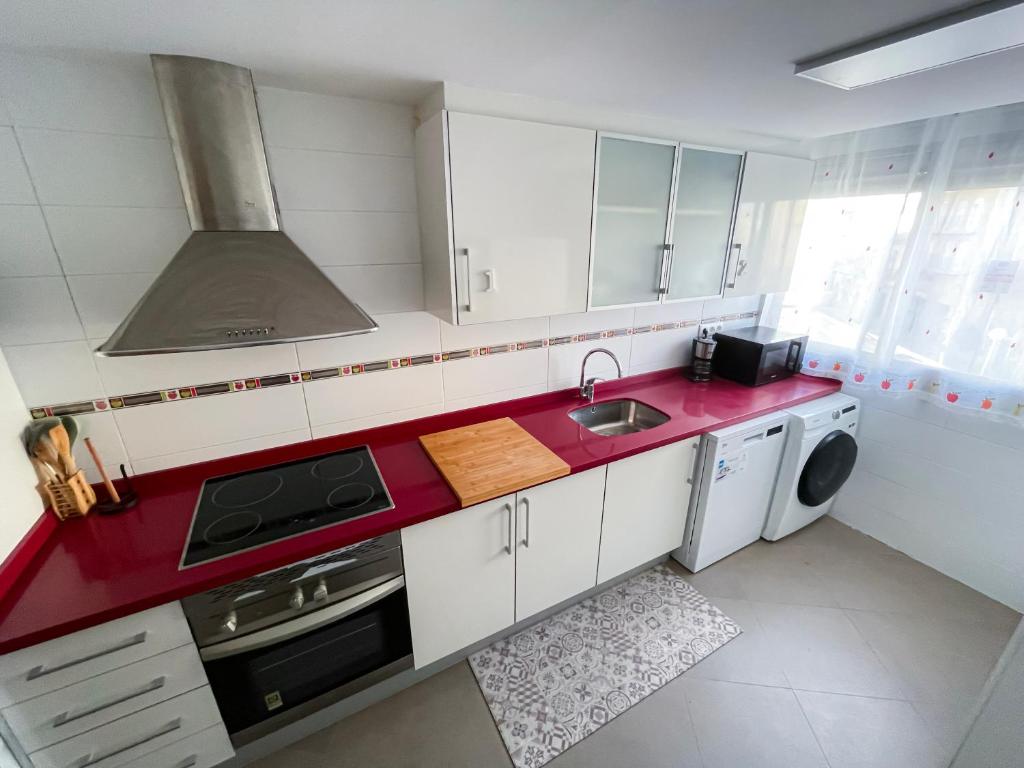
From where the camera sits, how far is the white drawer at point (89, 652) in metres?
0.95

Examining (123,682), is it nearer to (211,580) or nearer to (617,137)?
(211,580)

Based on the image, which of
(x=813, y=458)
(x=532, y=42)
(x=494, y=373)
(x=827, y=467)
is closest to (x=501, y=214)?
(x=532, y=42)

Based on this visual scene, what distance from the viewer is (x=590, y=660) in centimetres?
170

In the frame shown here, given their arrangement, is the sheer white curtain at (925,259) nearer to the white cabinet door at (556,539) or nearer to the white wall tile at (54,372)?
the white cabinet door at (556,539)

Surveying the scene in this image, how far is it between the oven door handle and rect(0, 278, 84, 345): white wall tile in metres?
1.02

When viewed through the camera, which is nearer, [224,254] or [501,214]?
[224,254]

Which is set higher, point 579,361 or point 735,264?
point 735,264

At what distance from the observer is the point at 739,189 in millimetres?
1969

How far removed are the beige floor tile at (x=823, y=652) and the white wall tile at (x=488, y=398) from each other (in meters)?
1.47

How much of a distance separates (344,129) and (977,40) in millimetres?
1703

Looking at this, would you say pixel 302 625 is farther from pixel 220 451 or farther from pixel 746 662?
pixel 746 662

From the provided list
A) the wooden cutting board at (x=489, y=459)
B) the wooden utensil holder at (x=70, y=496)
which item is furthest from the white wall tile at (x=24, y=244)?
the wooden cutting board at (x=489, y=459)

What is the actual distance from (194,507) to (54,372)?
1.85ft

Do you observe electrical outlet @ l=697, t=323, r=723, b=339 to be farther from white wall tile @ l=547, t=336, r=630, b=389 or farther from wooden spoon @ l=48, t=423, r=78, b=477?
wooden spoon @ l=48, t=423, r=78, b=477
